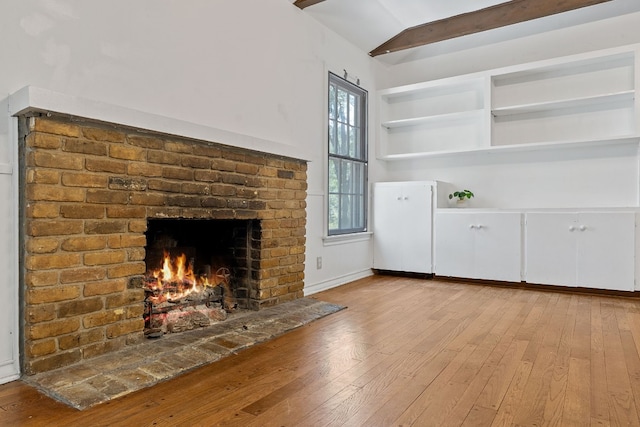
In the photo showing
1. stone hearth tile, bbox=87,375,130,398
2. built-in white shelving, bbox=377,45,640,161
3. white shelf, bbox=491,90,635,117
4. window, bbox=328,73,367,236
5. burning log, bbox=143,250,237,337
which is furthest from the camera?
window, bbox=328,73,367,236

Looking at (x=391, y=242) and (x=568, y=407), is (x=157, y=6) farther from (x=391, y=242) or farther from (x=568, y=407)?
(x=391, y=242)

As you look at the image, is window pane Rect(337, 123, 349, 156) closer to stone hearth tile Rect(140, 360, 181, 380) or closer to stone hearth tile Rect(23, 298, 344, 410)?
stone hearth tile Rect(23, 298, 344, 410)

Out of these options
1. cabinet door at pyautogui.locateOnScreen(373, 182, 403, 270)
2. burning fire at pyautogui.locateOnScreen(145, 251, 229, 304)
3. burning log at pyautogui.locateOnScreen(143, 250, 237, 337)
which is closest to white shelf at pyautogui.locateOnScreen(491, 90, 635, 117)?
cabinet door at pyautogui.locateOnScreen(373, 182, 403, 270)

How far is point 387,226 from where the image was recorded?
15.8 feet

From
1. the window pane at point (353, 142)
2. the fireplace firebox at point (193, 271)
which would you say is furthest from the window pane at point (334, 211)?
the fireplace firebox at point (193, 271)

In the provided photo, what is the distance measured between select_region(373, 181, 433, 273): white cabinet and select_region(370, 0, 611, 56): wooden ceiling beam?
62.2 inches

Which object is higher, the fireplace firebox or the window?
the window

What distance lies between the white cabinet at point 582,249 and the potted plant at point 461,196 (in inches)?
28.2

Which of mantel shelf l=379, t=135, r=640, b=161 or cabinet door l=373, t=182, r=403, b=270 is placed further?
cabinet door l=373, t=182, r=403, b=270

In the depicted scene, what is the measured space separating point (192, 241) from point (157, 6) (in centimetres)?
156

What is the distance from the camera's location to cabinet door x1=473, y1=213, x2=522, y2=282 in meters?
4.15

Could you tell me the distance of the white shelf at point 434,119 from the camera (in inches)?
181

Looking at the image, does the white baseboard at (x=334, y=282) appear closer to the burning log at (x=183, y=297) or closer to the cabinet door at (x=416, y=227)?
the cabinet door at (x=416, y=227)

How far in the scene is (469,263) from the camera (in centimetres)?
440
